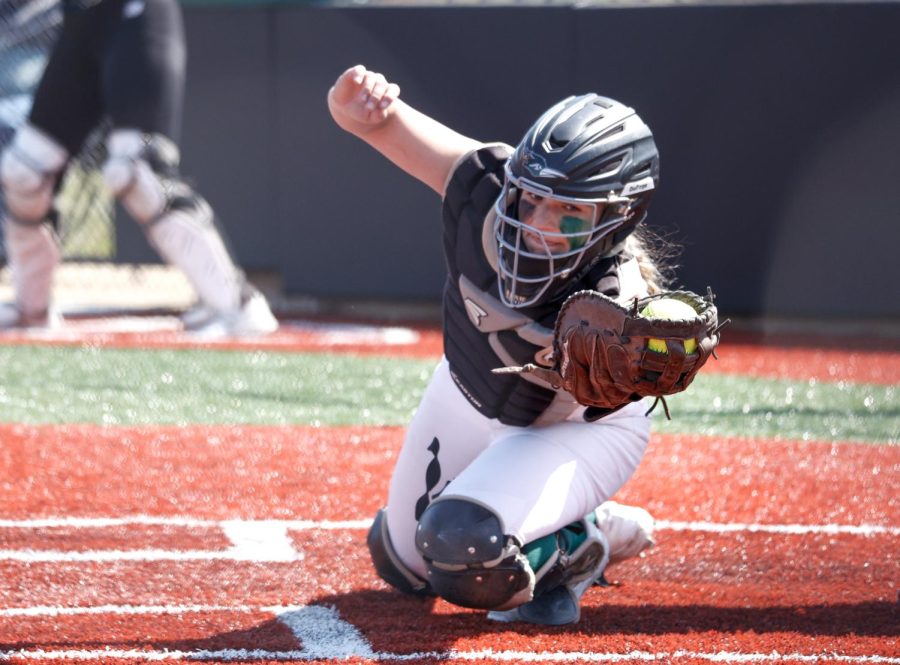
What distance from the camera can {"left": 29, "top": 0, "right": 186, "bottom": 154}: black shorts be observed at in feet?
25.5

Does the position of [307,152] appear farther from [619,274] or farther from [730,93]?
[619,274]

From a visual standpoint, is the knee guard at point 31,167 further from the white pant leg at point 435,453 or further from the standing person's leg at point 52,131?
the white pant leg at point 435,453

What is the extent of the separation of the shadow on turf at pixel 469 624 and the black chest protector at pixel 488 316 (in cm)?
53

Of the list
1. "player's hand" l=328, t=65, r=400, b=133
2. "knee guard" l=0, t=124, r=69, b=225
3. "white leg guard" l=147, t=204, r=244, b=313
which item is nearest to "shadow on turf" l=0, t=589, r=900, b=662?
"player's hand" l=328, t=65, r=400, b=133

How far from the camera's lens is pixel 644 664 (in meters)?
2.89

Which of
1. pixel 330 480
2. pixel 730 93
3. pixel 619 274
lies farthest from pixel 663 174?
pixel 619 274

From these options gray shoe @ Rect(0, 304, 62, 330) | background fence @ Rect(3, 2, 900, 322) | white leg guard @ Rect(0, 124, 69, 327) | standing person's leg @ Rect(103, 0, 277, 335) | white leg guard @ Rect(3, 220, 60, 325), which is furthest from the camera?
background fence @ Rect(3, 2, 900, 322)

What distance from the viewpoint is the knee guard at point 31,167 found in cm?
786

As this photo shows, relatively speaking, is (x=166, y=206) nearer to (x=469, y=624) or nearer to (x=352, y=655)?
(x=469, y=624)

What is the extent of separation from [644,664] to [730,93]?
6.40m

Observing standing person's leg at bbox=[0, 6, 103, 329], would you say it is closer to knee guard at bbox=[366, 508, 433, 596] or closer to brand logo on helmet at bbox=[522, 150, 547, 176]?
knee guard at bbox=[366, 508, 433, 596]

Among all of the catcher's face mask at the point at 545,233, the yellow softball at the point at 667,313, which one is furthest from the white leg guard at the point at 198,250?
the yellow softball at the point at 667,313

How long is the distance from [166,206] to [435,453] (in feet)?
15.1

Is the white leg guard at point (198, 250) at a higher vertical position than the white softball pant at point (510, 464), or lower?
lower
